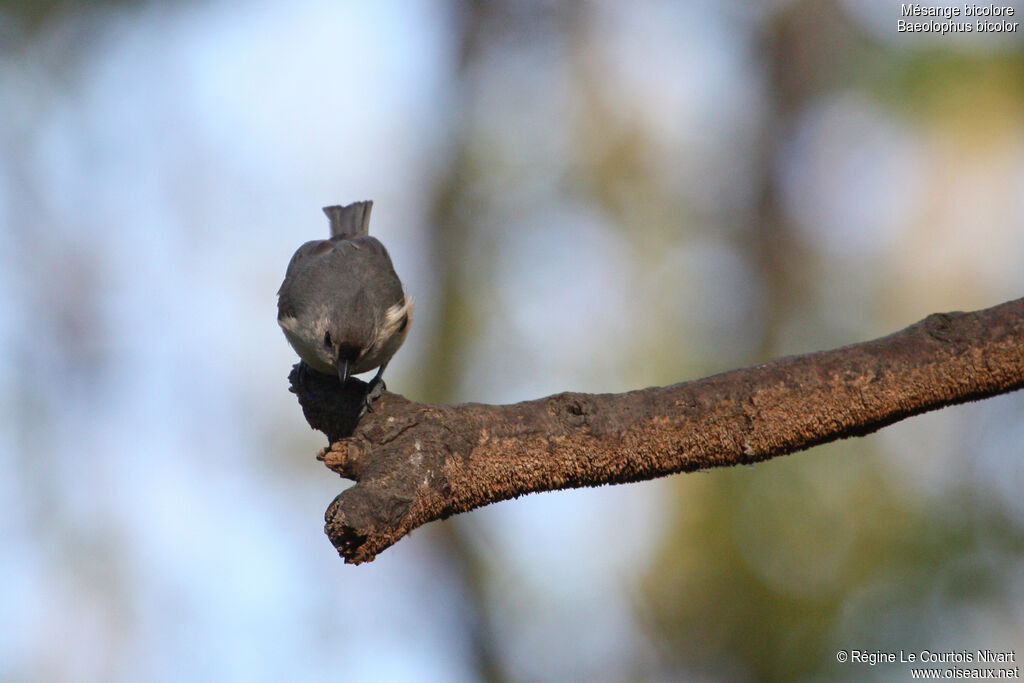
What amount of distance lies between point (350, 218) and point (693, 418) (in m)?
3.43

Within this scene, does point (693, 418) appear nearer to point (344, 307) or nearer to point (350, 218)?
point (344, 307)

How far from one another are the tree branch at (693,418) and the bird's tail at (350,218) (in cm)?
280

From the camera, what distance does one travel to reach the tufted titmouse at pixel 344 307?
4.42m

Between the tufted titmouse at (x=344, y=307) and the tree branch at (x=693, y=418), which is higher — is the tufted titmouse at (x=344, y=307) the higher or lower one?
the higher one

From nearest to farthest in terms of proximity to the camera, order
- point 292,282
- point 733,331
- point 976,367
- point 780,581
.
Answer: point 976,367 < point 292,282 < point 780,581 < point 733,331

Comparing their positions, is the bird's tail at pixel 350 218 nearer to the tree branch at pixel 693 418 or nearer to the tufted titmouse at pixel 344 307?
the tufted titmouse at pixel 344 307

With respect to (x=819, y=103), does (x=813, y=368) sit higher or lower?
lower

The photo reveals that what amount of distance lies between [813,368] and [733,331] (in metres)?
5.46

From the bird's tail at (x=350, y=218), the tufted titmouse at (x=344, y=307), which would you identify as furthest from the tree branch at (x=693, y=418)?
the bird's tail at (x=350, y=218)

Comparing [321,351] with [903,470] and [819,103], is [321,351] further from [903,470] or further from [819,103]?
[819,103]

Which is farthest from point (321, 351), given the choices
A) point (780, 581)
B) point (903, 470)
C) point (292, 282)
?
point (903, 470)

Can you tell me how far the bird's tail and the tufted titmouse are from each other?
1.66 feet

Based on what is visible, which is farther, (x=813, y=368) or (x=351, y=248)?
(x=351, y=248)

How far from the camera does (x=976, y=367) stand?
3.08 m
